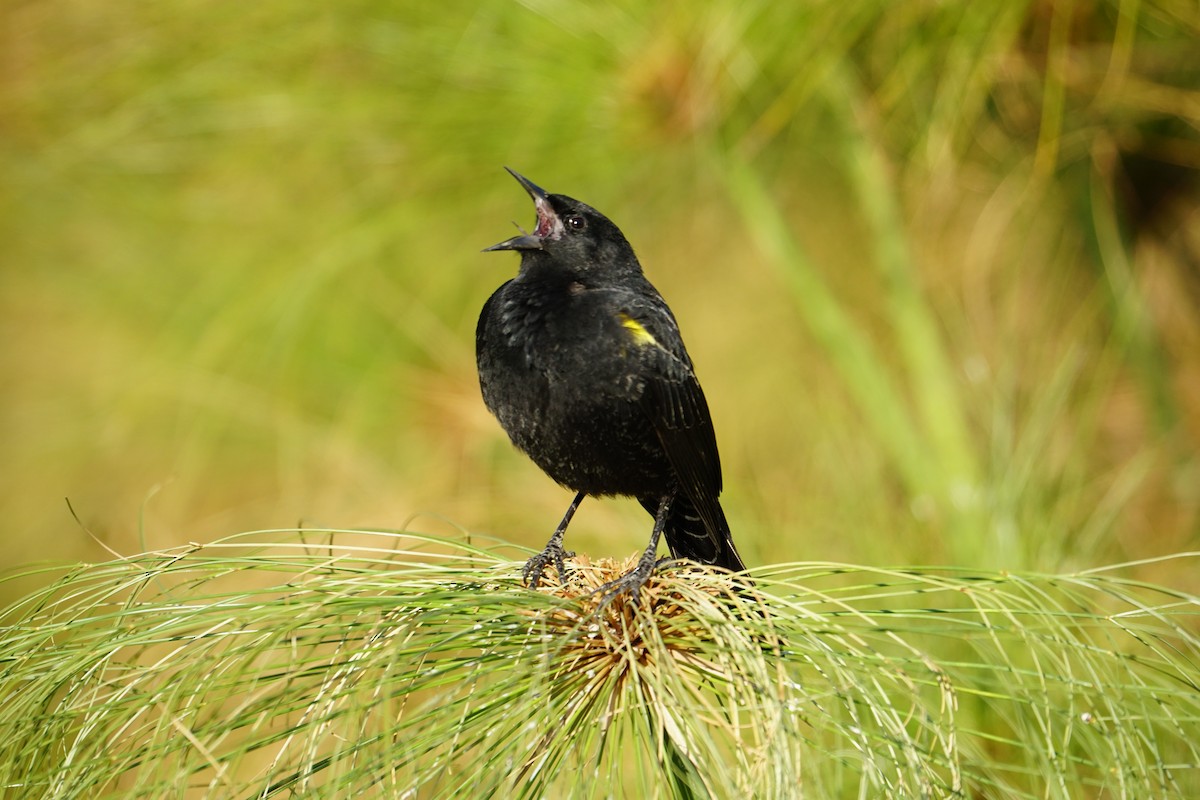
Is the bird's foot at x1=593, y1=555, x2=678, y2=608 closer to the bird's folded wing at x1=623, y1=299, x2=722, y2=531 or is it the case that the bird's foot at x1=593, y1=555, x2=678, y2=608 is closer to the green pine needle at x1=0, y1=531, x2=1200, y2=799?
the green pine needle at x1=0, y1=531, x2=1200, y2=799

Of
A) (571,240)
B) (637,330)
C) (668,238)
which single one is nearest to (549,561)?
(637,330)

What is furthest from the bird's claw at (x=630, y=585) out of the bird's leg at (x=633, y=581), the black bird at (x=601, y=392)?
the black bird at (x=601, y=392)

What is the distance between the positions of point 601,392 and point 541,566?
344mm

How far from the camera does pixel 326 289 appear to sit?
12.5ft

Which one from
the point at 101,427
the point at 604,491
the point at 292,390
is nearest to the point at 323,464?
the point at 292,390

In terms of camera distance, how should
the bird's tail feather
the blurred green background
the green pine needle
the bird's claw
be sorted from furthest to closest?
the blurred green background < the bird's tail feather < the bird's claw < the green pine needle

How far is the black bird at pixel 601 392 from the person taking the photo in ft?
7.22

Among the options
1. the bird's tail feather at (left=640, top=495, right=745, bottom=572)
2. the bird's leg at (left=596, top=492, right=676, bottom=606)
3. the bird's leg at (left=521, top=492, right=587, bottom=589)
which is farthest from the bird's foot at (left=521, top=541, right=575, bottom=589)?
the bird's tail feather at (left=640, top=495, right=745, bottom=572)

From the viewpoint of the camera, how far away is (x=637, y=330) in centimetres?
225

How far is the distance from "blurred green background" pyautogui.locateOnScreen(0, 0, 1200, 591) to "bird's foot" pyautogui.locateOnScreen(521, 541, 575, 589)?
2.01 ft

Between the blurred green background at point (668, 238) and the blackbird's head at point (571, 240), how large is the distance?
0.50 m

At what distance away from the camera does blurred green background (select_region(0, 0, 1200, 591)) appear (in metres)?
2.89

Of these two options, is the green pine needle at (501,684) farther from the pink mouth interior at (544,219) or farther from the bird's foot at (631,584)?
the pink mouth interior at (544,219)

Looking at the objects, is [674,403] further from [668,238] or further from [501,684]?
[668,238]
